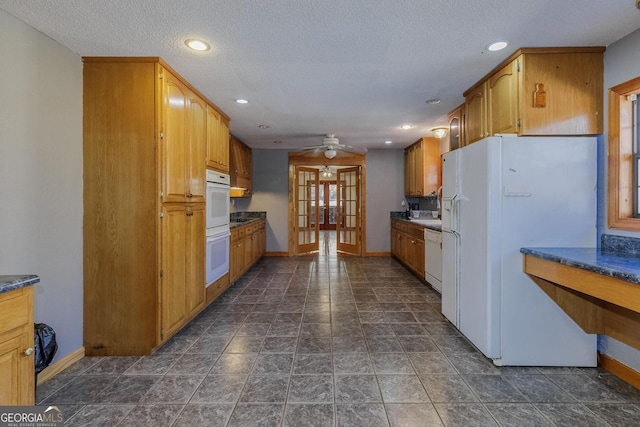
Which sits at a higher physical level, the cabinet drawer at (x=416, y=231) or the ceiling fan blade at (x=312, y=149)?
the ceiling fan blade at (x=312, y=149)

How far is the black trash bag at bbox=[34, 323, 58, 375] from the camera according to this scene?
1.68 meters

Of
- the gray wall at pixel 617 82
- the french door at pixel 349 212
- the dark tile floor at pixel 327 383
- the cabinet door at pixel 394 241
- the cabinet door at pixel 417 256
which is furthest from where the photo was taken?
the french door at pixel 349 212

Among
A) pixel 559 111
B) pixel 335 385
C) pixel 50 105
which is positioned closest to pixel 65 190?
pixel 50 105

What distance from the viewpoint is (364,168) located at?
6.43 m

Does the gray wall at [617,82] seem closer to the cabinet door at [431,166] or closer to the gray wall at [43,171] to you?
the cabinet door at [431,166]

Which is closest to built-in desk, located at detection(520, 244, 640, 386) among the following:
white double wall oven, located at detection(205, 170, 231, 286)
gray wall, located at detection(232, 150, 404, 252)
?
white double wall oven, located at detection(205, 170, 231, 286)

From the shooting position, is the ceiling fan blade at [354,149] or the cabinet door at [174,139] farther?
the ceiling fan blade at [354,149]

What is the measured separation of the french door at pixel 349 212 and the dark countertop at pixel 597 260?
451 cm

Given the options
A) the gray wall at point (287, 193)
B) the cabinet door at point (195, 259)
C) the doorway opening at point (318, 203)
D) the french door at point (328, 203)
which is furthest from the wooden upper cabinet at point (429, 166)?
the french door at point (328, 203)

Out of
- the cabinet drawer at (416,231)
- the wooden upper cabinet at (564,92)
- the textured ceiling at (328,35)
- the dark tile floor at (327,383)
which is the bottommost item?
the dark tile floor at (327,383)

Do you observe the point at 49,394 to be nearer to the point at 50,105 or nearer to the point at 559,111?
the point at 50,105

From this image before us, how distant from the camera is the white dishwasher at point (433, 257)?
11.9 ft

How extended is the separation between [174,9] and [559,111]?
9.07 ft

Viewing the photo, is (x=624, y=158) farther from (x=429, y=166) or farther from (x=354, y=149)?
(x=354, y=149)
